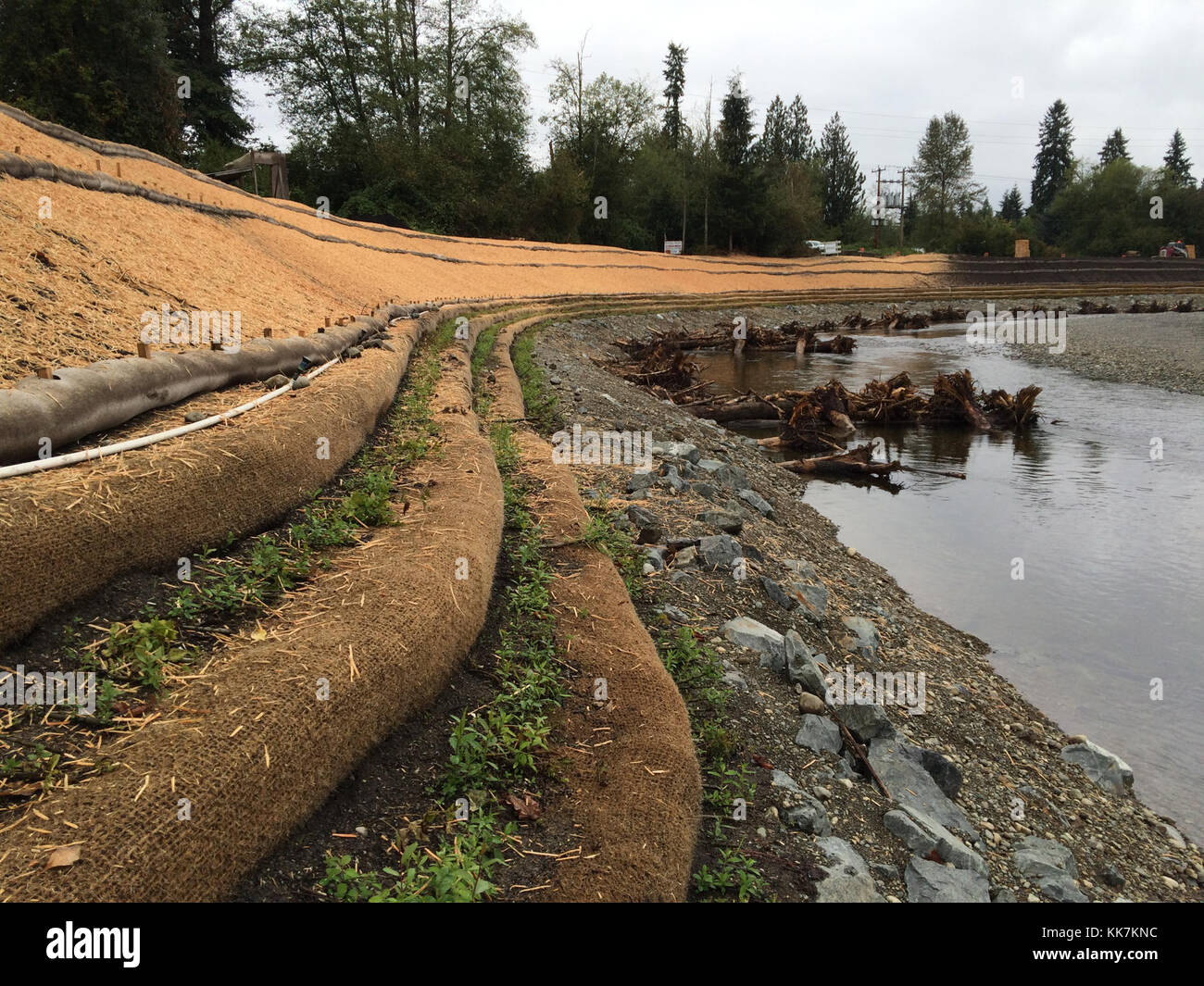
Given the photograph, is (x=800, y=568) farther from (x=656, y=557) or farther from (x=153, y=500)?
(x=153, y=500)

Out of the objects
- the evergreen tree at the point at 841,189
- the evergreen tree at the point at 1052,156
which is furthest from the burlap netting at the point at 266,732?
the evergreen tree at the point at 1052,156

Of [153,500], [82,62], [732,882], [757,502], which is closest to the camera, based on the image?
[732,882]

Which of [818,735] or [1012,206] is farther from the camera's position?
[1012,206]

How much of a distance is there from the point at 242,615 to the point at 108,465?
104 cm

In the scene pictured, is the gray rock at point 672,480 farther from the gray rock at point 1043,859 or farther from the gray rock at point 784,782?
the gray rock at point 1043,859

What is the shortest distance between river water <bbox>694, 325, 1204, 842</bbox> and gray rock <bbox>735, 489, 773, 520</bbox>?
1110 millimetres

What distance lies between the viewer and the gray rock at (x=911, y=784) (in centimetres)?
367

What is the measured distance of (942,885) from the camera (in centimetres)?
305

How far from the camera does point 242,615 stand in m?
3.35

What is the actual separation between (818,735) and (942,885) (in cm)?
93

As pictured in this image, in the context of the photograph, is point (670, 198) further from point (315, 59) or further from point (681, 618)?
point (681, 618)

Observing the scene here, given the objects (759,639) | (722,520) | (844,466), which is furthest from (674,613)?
(844,466)

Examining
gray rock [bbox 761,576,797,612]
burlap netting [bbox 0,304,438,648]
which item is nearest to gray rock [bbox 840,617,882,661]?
gray rock [bbox 761,576,797,612]

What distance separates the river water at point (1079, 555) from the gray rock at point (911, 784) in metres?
1.66
